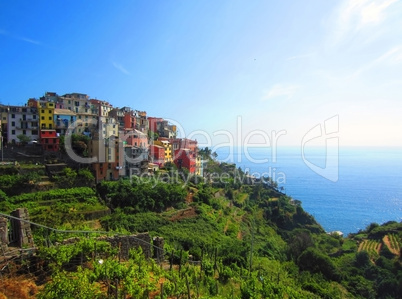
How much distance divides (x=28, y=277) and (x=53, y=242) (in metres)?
1.63

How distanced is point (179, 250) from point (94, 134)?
20.4 metres

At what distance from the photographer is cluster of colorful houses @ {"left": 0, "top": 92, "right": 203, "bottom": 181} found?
2328 centimetres

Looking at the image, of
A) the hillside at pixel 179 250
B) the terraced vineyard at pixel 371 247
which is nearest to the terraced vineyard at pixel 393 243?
the hillside at pixel 179 250

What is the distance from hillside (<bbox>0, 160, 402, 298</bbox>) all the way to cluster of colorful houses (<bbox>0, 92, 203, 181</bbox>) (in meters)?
2.24

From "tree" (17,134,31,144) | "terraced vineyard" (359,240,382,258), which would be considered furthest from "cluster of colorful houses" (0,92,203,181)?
"terraced vineyard" (359,240,382,258)

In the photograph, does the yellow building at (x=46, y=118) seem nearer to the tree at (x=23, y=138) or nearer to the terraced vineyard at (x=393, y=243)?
the tree at (x=23, y=138)

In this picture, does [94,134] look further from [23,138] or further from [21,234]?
[21,234]

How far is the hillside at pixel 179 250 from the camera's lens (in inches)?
217

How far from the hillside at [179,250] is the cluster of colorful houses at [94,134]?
2.24 metres

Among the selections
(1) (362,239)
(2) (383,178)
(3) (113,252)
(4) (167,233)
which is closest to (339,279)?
(4) (167,233)

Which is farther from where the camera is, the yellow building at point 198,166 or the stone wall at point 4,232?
the yellow building at point 198,166

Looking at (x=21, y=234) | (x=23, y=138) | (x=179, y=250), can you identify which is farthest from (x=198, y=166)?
(x=21, y=234)

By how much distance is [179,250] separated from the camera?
1167 cm

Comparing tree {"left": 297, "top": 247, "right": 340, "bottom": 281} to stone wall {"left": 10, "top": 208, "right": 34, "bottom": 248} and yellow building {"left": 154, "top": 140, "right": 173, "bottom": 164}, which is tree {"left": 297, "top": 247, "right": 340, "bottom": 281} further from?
stone wall {"left": 10, "top": 208, "right": 34, "bottom": 248}
